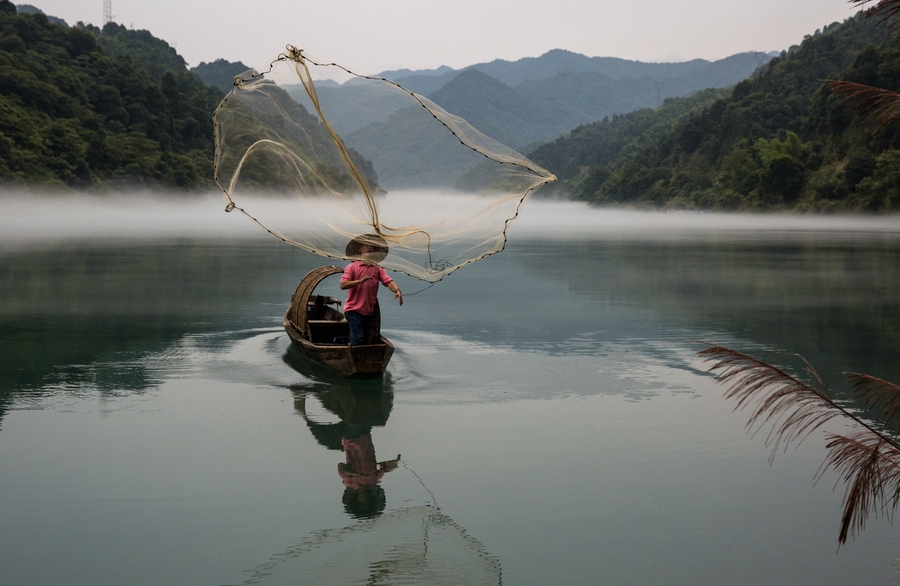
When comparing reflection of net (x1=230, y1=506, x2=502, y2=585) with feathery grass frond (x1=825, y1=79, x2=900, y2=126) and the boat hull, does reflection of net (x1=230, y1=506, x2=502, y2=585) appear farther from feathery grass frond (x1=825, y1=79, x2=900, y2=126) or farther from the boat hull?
the boat hull

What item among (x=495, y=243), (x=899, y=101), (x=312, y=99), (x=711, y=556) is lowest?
(x=711, y=556)

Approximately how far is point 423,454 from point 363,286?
3628mm

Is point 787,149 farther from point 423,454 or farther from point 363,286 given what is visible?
point 423,454

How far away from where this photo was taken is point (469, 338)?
57.5 ft

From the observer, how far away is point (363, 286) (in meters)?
12.5

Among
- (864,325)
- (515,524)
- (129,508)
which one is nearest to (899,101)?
(515,524)

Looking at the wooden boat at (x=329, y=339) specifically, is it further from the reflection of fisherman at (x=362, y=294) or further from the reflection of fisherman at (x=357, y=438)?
the reflection of fisherman at (x=357, y=438)

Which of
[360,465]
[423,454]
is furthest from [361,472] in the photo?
[423,454]

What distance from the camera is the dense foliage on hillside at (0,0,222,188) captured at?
8888 cm

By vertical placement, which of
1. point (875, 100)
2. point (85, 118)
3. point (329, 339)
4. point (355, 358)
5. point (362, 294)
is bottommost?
point (329, 339)

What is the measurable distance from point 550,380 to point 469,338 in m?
4.20

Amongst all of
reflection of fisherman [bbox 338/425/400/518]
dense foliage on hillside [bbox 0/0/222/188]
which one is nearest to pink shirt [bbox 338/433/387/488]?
reflection of fisherman [bbox 338/425/400/518]

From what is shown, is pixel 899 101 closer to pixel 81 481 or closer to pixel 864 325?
pixel 81 481

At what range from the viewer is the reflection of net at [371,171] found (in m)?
9.98
